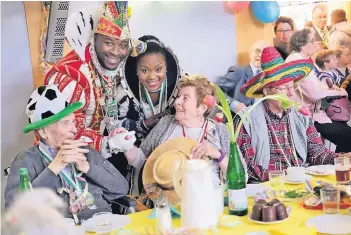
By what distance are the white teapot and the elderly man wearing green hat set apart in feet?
2.01

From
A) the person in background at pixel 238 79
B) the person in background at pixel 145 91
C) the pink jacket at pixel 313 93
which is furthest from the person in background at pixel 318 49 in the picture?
the person in background at pixel 145 91

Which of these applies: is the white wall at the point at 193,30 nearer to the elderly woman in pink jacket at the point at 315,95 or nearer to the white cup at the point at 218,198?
the elderly woman in pink jacket at the point at 315,95

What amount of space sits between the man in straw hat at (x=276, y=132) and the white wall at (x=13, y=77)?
4.29 ft

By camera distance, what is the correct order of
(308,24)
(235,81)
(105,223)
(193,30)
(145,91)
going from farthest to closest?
1. (308,24)
2. (235,81)
3. (193,30)
4. (145,91)
5. (105,223)

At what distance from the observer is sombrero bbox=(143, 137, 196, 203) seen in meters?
2.38

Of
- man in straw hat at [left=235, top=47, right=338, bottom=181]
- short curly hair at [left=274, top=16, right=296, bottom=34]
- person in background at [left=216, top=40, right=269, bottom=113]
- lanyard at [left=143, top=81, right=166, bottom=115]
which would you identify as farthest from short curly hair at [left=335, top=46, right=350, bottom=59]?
lanyard at [left=143, top=81, right=166, bottom=115]

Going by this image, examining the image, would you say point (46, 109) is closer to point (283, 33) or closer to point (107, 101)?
point (107, 101)

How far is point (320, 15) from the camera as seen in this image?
12.6 feet

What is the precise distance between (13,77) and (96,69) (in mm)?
471

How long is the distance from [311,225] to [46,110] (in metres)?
1.30

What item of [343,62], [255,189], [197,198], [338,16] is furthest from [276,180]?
[338,16]

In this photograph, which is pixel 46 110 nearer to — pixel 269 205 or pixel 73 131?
pixel 73 131

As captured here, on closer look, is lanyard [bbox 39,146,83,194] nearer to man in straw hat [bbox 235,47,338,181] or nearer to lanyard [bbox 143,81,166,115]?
lanyard [bbox 143,81,166,115]

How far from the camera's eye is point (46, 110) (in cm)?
223
